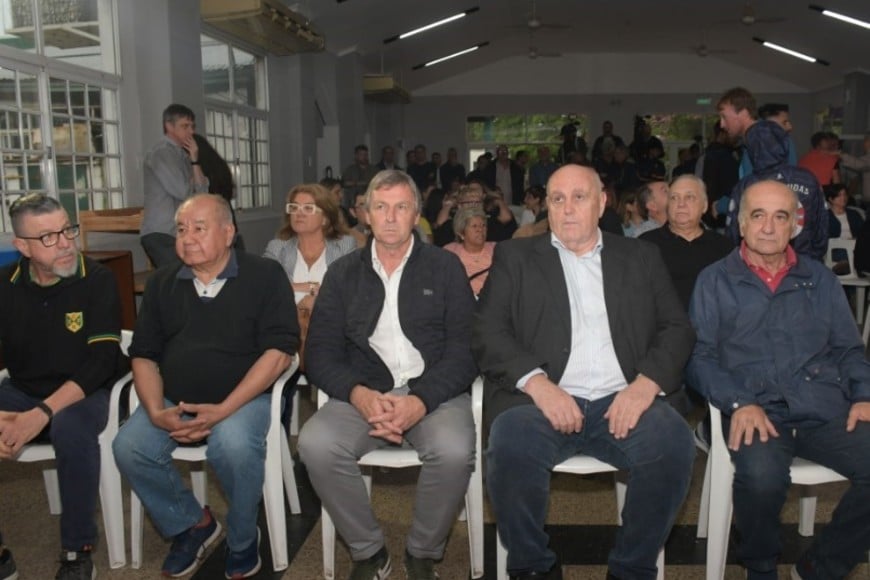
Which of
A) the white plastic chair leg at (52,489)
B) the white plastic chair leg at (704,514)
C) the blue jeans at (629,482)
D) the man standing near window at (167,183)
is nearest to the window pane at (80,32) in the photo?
the man standing near window at (167,183)

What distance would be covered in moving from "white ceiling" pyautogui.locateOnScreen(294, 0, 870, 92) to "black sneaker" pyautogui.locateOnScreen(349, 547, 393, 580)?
25.0 feet

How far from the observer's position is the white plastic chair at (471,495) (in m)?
2.25

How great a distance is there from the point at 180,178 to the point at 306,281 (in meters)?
1.68

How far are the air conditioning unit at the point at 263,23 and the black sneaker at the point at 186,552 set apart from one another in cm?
501

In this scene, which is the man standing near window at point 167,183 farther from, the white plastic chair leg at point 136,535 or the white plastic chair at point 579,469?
the white plastic chair at point 579,469

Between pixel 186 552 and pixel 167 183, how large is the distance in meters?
2.75

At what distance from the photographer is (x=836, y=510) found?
6.91ft

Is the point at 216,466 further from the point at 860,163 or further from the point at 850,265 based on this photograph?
the point at 860,163

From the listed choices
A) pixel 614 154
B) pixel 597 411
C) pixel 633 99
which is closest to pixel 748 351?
pixel 597 411

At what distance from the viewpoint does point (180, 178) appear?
4.65 m

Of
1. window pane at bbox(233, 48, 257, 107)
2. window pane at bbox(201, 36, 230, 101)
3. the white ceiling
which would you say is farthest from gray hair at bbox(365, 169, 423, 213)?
the white ceiling

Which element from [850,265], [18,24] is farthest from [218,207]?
[850,265]

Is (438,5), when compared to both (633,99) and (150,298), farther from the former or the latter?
(150,298)

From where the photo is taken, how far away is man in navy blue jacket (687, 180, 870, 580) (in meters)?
2.08
